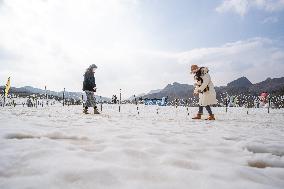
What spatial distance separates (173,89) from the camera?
138625 millimetres

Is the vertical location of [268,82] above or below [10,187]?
above

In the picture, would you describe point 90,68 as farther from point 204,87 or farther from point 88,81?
point 204,87

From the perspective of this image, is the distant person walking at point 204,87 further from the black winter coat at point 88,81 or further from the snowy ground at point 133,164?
the snowy ground at point 133,164

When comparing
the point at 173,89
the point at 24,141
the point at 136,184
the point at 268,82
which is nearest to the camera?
the point at 136,184

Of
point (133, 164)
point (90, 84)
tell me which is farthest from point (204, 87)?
point (133, 164)

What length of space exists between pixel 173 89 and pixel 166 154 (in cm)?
13634

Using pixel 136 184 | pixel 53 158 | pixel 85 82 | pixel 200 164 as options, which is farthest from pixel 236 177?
pixel 85 82

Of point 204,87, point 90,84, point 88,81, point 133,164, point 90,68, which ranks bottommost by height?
point 133,164

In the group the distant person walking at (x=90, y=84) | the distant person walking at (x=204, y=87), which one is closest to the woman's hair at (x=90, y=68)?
the distant person walking at (x=90, y=84)

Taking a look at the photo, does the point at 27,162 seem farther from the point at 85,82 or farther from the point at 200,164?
the point at 85,82

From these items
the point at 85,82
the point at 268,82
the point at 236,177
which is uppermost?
the point at 268,82

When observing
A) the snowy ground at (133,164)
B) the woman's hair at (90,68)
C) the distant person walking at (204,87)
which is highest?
the woman's hair at (90,68)

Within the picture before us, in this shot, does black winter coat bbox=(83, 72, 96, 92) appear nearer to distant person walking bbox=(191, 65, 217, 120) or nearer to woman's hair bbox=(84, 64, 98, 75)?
woman's hair bbox=(84, 64, 98, 75)

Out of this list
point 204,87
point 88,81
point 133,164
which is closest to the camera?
point 133,164
